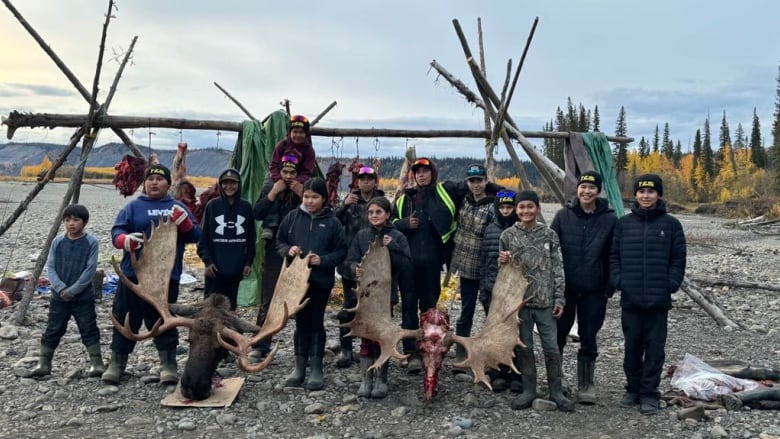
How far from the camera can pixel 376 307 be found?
19.2 feet

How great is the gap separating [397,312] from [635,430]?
15.3 feet

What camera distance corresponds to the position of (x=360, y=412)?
5.51 meters

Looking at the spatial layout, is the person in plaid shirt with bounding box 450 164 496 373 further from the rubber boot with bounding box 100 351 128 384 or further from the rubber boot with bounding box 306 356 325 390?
the rubber boot with bounding box 100 351 128 384

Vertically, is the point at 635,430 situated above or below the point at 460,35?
below

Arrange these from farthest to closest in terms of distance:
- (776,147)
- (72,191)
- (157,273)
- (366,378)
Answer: (776,147)
(72,191)
(366,378)
(157,273)

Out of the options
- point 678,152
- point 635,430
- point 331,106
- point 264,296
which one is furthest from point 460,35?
point 678,152

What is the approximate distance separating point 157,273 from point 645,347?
467 cm

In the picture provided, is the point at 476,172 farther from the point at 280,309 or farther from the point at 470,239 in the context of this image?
the point at 280,309

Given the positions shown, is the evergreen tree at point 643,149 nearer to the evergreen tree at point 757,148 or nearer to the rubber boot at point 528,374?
the evergreen tree at point 757,148

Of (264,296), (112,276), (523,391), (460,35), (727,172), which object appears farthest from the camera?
(727,172)

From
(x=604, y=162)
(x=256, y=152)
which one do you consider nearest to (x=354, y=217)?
(x=256, y=152)

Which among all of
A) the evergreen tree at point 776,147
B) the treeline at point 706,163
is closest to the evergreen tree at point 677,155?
the treeline at point 706,163

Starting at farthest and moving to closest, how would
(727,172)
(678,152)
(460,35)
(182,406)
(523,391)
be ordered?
(678,152) → (727,172) → (460,35) → (523,391) → (182,406)

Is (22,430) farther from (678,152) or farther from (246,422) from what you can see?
(678,152)
